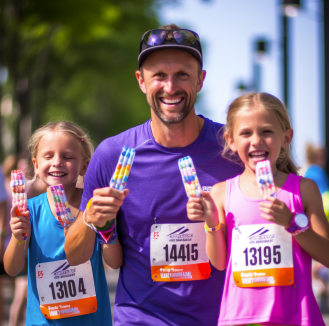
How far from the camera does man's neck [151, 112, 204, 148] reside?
10.1 feet

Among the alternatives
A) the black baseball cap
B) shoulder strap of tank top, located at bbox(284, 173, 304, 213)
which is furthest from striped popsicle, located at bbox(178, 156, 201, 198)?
the black baseball cap

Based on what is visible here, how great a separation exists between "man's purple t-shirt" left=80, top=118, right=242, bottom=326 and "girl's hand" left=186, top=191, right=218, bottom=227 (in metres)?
0.35

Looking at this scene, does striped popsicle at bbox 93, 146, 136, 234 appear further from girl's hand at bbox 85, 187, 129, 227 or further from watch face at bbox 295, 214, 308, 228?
watch face at bbox 295, 214, 308, 228

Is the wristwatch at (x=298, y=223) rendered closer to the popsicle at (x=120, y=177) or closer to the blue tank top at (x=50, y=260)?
the popsicle at (x=120, y=177)

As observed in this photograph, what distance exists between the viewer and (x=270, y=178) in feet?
8.54

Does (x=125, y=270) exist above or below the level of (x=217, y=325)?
above

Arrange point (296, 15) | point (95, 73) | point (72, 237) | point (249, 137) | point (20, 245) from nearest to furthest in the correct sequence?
point (249, 137)
point (72, 237)
point (20, 245)
point (296, 15)
point (95, 73)

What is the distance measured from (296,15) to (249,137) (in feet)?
29.5

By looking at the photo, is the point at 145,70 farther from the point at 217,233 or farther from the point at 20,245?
the point at 20,245

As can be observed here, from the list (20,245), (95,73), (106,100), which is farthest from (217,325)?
(106,100)

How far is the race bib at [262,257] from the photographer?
2.62m

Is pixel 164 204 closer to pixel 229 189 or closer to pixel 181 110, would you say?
pixel 229 189

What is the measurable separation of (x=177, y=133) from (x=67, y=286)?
1220mm

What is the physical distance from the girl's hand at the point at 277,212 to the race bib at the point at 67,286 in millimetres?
1387
